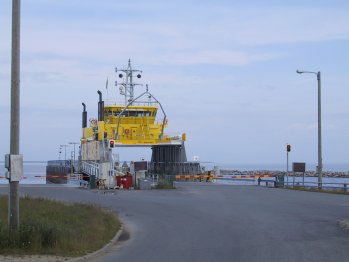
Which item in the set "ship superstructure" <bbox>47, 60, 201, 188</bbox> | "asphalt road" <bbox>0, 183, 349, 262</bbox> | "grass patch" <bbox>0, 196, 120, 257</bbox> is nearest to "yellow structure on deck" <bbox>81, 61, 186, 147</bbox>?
"ship superstructure" <bbox>47, 60, 201, 188</bbox>

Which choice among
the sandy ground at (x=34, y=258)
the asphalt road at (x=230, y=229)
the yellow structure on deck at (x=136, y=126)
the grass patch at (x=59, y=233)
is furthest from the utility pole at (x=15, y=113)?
the yellow structure on deck at (x=136, y=126)

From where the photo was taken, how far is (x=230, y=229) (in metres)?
16.2

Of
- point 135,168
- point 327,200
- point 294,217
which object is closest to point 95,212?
point 294,217

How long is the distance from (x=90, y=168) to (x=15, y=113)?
29713 mm

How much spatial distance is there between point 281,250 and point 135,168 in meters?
24.0

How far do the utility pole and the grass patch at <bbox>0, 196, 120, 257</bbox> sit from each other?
1.10ft

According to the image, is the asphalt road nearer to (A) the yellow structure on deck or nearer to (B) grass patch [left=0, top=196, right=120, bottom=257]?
(B) grass patch [left=0, top=196, right=120, bottom=257]

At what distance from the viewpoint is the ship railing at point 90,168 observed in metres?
37.8

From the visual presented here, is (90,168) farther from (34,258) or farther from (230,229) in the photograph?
(34,258)

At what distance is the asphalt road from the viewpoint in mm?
12109

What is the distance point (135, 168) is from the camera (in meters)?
36.1

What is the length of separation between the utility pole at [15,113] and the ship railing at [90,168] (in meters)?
24.4

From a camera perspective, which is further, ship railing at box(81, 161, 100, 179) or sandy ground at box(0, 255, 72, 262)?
ship railing at box(81, 161, 100, 179)

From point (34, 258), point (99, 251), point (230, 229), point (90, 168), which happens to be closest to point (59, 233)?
point (99, 251)
